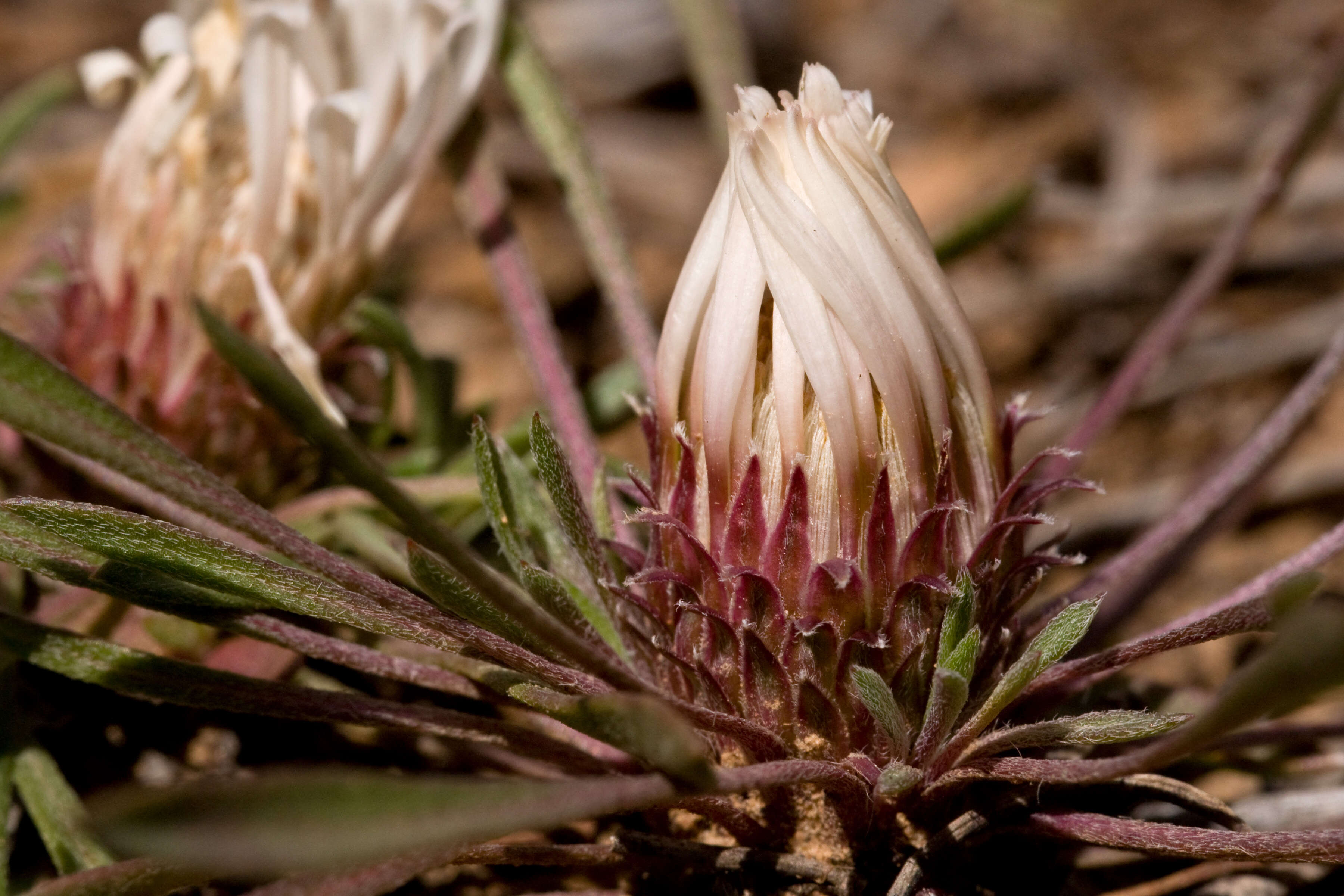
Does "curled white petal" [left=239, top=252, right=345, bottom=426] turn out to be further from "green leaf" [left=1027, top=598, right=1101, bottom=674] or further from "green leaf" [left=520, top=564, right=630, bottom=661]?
"green leaf" [left=1027, top=598, right=1101, bottom=674]

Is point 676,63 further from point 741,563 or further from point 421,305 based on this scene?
point 741,563

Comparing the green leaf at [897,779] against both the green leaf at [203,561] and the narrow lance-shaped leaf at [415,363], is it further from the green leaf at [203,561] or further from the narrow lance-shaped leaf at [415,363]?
the narrow lance-shaped leaf at [415,363]

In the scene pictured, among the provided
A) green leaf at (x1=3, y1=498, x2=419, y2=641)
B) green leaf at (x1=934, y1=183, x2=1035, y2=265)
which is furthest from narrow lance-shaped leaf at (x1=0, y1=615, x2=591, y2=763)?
green leaf at (x1=934, y1=183, x2=1035, y2=265)

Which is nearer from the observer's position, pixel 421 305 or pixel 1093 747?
pixel 1093 747

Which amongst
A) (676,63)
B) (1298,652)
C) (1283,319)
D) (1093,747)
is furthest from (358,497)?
(676,63)

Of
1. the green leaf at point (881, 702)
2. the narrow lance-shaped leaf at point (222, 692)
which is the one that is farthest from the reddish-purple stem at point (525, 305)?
the green leaf at point (881, 702)
